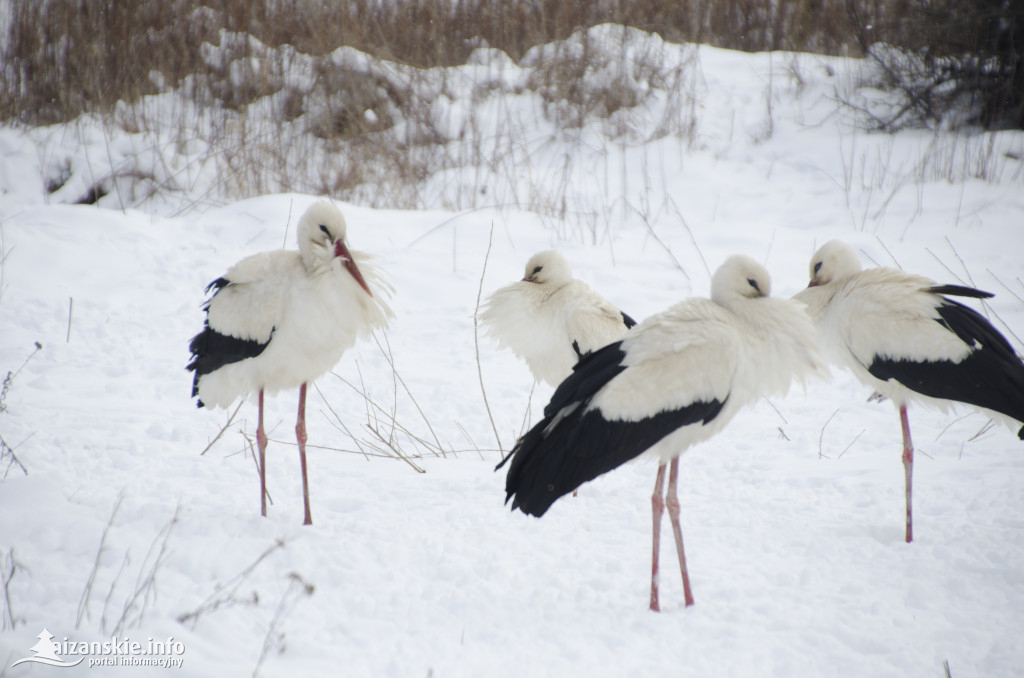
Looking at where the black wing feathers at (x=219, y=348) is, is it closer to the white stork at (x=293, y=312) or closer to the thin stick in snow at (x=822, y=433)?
the white stork at (x=293, y=312)

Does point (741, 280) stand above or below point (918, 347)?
above

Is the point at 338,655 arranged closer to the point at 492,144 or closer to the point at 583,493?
the point at 583,493

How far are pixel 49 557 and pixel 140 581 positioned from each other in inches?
12.4

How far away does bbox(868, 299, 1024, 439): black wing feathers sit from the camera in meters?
3.41

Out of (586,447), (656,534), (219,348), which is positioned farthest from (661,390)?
(219,348)

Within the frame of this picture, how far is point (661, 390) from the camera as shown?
286 cm

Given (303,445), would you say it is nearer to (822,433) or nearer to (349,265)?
(349,265)

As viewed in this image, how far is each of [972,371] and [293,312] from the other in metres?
3.06

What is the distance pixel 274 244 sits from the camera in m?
7.28

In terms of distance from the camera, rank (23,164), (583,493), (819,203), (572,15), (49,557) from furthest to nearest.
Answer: (572,15), (23,164), (819,203), (583,493), (49,557)

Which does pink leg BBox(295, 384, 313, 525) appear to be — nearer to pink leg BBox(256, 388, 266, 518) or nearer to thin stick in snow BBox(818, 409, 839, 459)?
pink leg BBox(256, 388, 266, 518)

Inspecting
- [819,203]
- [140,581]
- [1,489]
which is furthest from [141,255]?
[819,203]

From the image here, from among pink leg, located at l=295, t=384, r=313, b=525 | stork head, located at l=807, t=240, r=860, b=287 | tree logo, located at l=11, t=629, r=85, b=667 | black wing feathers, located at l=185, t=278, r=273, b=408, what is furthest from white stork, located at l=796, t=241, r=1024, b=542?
tree logo, located at l=11, t=629, r=85, b=667

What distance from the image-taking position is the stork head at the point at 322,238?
12.0 feet
